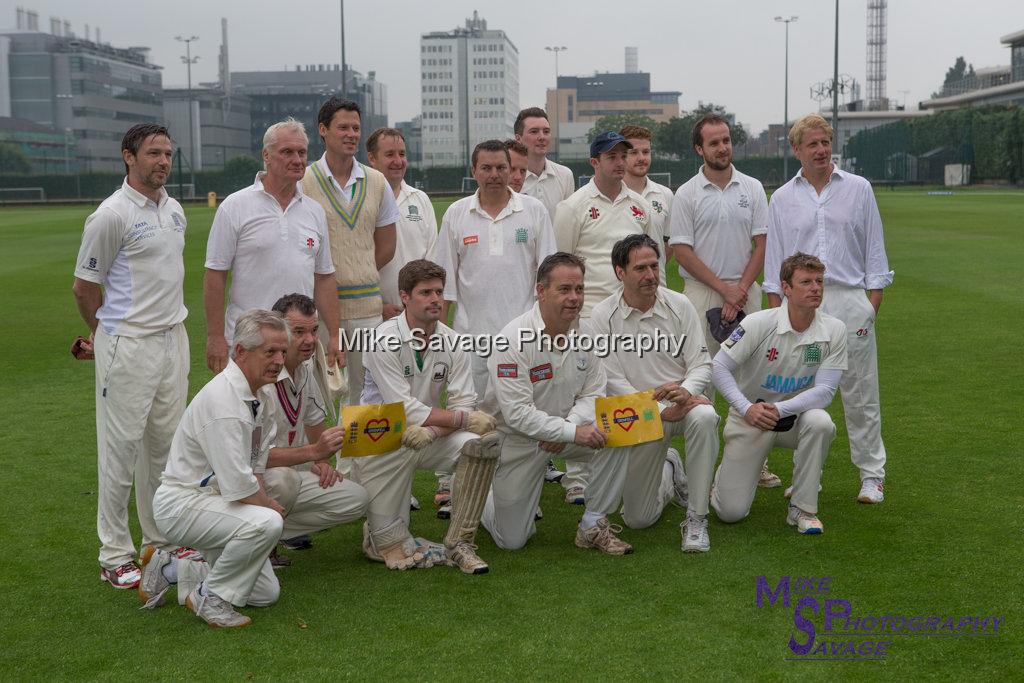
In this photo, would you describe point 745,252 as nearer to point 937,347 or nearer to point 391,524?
point 391,524

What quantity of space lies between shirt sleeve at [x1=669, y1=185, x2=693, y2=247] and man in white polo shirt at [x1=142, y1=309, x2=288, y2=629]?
2972mm

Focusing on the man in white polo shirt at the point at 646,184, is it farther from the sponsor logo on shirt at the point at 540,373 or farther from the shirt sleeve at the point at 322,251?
the shirt sleeve at the point at 322,251

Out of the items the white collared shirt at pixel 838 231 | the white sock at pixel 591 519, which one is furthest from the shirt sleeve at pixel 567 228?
the white sock at pixel 591 519

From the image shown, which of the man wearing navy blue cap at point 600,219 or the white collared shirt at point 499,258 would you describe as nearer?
the white collared shirt at point 499,258

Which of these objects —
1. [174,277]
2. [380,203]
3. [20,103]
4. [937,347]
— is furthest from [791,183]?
[20,103]

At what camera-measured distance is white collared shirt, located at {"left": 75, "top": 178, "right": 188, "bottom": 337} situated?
15.9 ft

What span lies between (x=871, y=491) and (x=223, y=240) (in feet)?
12.8

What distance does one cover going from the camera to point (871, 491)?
582 cm

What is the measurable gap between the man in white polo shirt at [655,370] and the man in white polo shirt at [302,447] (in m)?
1.49

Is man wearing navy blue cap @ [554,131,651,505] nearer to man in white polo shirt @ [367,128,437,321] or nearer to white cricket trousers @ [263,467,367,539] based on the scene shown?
man in white polo shirt @ [367,128,437,321]

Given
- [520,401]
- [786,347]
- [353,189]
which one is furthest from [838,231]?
[353,189]

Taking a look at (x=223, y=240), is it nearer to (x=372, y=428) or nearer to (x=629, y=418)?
(x=372, y=428)

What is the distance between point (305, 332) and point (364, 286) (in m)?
1.20

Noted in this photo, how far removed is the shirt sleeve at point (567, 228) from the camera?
6.43 m
